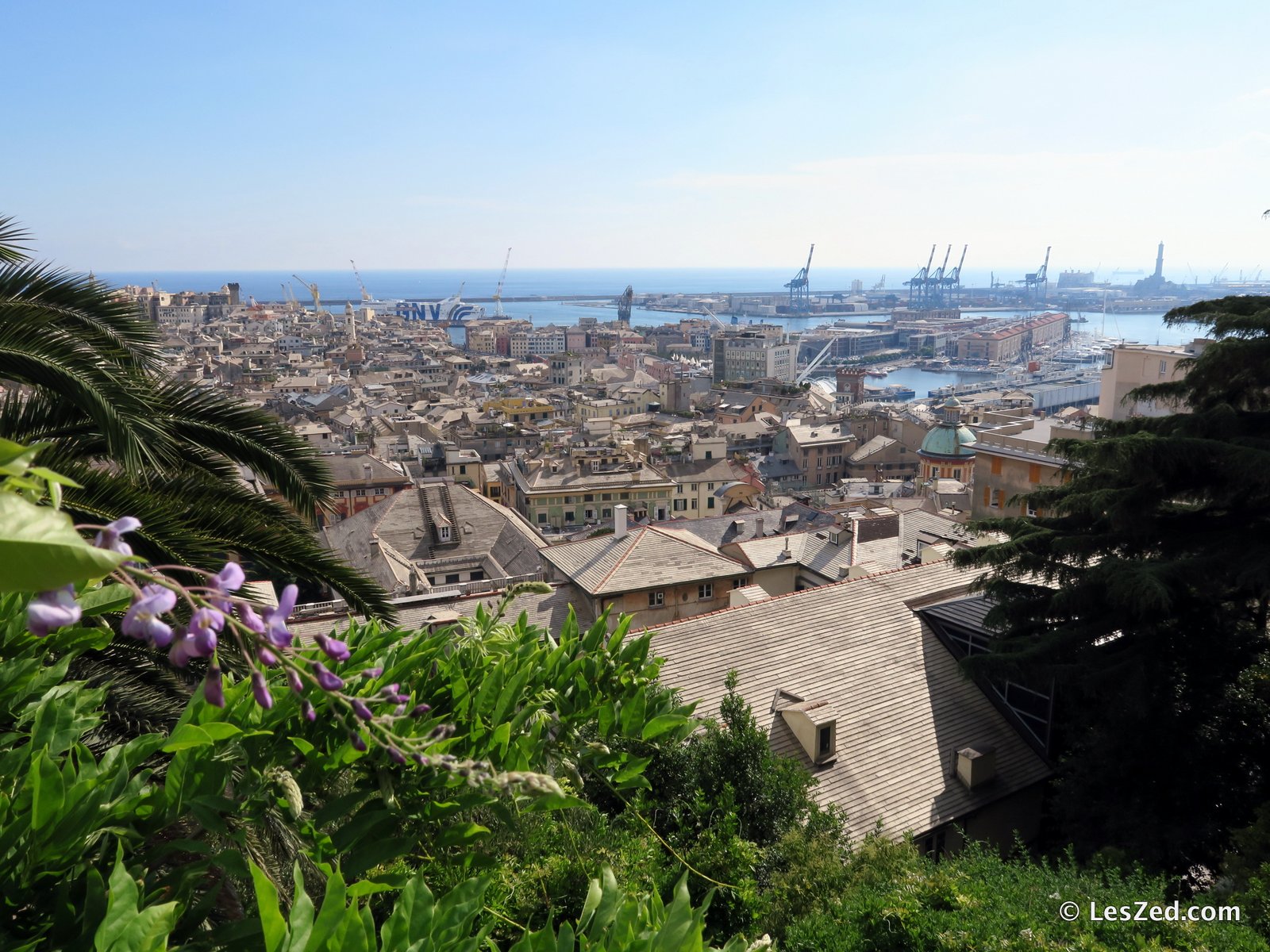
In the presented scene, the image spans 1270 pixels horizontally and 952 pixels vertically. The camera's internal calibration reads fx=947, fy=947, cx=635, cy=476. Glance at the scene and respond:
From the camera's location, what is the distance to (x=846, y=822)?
34.5ft

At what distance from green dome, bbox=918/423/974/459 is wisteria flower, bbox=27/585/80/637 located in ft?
178

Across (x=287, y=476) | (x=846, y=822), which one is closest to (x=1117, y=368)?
(x=846, y=822)

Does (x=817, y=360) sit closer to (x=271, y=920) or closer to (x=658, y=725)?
(x=658, y=725)

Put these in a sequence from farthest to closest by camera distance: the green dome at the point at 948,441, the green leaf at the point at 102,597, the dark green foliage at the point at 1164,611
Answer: the green dome at the point at 948,441 < the dark green foliage at the point at 1164,611 < the green leaf at the point at 102,597

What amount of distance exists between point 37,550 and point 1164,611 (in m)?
11.7

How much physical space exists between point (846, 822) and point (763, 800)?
3235mm

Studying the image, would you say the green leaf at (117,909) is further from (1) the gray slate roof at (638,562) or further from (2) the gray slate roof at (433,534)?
(2) the gray slate roof at (433,534)

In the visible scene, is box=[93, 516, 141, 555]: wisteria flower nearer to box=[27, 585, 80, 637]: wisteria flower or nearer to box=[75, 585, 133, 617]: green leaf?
box=[27, 585, 80, 637]: wisteria flower

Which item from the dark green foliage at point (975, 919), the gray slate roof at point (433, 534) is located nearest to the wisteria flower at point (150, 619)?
the dark green foliage at point (975, 919)

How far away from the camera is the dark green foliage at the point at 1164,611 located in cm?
1027

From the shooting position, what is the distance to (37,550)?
3.44ft

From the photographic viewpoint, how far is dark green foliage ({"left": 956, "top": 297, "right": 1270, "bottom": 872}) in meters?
10.3

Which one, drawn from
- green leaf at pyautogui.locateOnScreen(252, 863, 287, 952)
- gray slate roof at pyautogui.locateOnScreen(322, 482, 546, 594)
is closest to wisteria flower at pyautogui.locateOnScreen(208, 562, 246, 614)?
green leaf at pyautogui.locateOnScreen(252, 863, 287, 952)

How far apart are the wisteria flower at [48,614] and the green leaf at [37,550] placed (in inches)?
1.1
